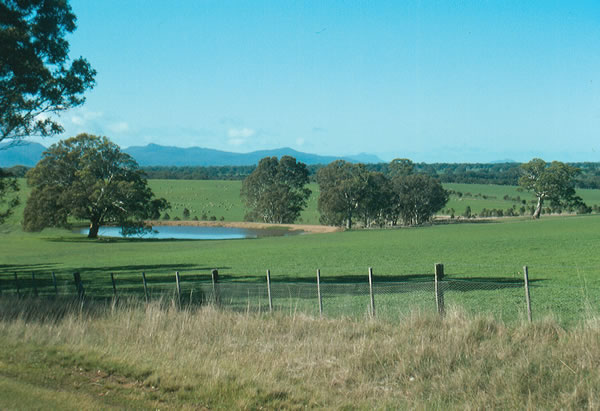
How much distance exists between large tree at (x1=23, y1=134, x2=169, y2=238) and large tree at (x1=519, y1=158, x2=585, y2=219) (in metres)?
62.9

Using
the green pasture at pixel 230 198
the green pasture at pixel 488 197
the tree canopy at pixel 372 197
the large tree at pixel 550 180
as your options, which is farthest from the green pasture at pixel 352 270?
the green pasture at pixel 488 197

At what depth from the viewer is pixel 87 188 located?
64.2 m

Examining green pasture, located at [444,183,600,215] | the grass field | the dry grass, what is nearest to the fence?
the grass field

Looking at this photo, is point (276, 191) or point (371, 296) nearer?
point (371, 296)

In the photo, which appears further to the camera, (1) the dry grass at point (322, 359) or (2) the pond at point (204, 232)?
(2) the pond at point (204, 232)

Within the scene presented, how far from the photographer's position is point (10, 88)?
23078 millimetres

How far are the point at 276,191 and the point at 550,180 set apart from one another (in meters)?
45.3

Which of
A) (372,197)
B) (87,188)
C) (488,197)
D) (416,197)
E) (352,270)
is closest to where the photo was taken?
(352,270)

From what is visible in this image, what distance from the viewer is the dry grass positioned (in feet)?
27.2

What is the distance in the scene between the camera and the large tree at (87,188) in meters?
63.5

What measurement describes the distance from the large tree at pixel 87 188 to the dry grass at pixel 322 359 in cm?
5265

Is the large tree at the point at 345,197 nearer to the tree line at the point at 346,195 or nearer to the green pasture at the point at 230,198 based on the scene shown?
the tree line at the point at 346,195

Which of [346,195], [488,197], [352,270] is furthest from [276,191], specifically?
[352,270]

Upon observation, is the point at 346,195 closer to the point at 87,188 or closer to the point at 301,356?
the point at 87,188
